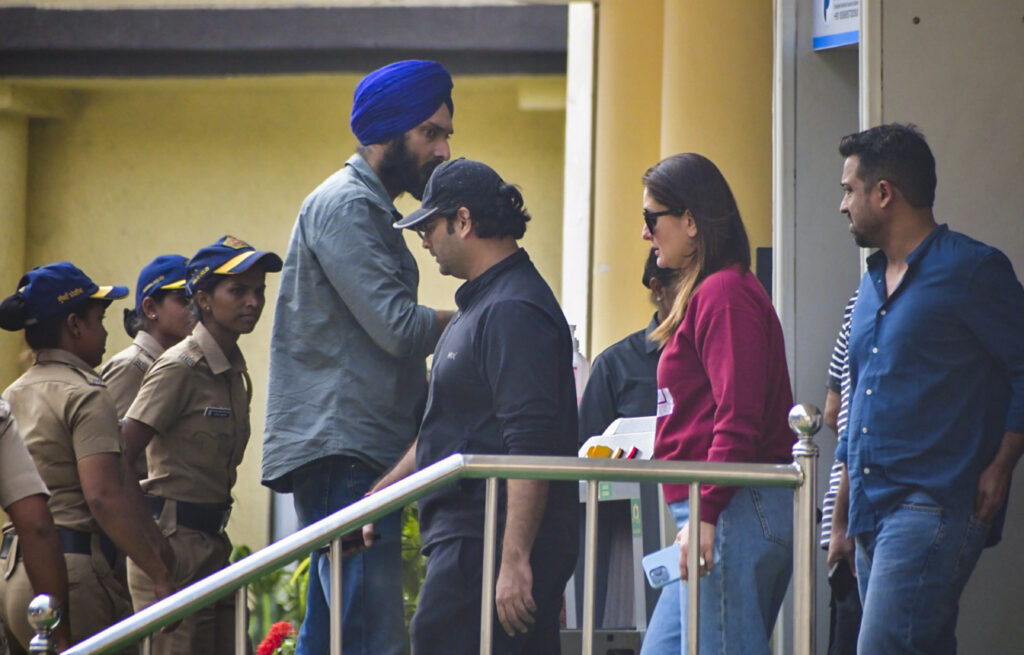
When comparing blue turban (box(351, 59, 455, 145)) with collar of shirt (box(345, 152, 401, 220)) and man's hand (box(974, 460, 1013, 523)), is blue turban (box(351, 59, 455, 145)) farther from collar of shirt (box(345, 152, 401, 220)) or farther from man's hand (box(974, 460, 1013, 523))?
man's hand (box(974, 460, 1013, 523))

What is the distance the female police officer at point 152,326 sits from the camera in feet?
19.9

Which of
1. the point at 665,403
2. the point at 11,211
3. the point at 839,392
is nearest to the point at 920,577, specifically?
the point at 665,403

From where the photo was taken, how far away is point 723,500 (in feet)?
12.7

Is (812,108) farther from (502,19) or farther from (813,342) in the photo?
(502,19)

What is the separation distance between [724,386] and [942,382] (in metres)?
0.56

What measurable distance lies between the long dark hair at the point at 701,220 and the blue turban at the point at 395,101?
871 mm

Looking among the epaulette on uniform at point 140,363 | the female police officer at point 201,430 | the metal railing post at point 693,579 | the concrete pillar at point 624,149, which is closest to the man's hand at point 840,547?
the metal railing post at point 693,579

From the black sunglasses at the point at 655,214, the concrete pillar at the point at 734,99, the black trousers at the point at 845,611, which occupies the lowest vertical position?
the black trousers at the point at 845,611

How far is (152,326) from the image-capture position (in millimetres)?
6254

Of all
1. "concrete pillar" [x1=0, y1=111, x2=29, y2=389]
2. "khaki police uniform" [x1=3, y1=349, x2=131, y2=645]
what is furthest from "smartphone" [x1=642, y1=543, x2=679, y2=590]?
"concrete pillar" [x1=0, y1=111, x2=29, y2=389]

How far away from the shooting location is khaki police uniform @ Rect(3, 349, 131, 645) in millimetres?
5086

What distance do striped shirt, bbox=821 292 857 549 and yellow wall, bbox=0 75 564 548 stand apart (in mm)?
5426

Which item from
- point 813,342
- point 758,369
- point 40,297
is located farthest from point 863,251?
point 40,297

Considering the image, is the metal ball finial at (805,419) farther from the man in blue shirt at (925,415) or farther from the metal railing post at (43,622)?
the metal railing post at (43,622)
